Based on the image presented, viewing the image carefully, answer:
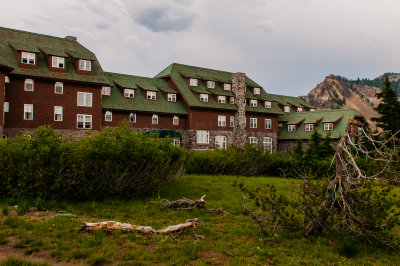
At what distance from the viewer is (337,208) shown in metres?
7.36

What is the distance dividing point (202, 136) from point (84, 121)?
53.8ft

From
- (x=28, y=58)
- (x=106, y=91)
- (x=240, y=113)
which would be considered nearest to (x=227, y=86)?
(x=240, y=113)

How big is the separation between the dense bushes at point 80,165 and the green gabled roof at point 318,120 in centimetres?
4140

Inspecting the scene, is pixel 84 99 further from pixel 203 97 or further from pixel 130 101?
pixel 203 97

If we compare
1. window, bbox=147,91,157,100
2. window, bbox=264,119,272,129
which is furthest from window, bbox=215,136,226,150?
window, bbox=147,91,157,100

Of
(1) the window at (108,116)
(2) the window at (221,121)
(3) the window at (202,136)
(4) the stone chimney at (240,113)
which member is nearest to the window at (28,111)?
(1) the window at (108,116)

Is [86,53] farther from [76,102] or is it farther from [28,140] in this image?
[28,140]

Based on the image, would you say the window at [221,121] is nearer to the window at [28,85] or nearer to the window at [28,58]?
the window at [28,85]

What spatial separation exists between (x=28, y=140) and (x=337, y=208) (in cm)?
950

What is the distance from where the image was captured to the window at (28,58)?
30.8m

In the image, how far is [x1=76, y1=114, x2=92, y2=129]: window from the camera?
33.7 m

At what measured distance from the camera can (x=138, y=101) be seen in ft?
129

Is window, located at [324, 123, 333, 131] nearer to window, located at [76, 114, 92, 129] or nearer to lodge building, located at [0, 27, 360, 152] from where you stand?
lodge building, located at [0, 27, 360, 152]

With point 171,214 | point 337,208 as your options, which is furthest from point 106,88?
point 337,208
